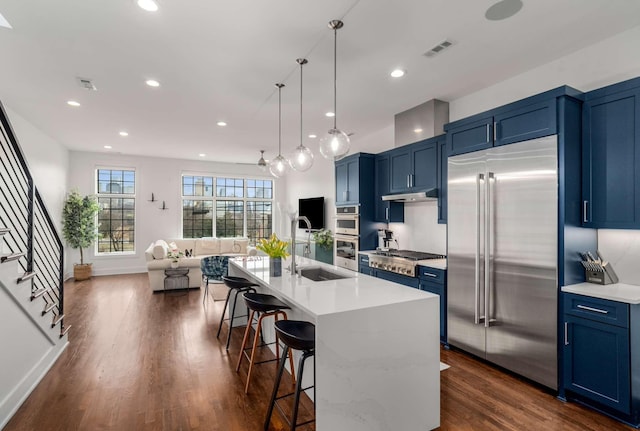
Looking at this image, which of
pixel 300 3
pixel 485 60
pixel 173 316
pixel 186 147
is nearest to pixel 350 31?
pixel 300 3

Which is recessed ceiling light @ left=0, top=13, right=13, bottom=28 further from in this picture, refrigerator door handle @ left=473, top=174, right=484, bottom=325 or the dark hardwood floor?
refrigerator door handle @ left=473, top=174, right=484, bottom=325

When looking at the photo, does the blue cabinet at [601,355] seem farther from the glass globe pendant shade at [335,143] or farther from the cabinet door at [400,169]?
the cabinet door at [400,169]

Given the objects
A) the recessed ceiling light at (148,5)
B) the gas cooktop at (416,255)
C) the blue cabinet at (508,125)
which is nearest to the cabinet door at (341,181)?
the gas cooktop at (416,255)

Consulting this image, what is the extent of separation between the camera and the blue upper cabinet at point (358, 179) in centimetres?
539

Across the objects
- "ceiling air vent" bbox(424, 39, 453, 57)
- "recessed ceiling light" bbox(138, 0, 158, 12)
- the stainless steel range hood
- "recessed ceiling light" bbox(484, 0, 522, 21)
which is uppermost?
"recessed ceiling light" bbox(138, 0, 158, 12)

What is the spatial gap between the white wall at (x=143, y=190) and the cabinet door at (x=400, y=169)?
588 centimetres

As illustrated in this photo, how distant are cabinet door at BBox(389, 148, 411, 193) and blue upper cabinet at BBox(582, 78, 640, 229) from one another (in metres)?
2.08

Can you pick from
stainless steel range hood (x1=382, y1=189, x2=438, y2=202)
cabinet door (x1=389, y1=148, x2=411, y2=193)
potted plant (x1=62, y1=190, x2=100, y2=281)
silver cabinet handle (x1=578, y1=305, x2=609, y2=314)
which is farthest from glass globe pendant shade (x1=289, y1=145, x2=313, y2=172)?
potted plant (x1=62, y1=190, x2=100, y2=281)

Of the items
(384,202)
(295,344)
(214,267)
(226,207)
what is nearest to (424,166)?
(384,202)

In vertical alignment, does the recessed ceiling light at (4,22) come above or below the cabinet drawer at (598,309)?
above

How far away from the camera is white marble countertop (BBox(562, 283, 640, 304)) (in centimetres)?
233

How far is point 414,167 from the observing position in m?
4.48

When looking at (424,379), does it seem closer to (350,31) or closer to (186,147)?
(350,31)

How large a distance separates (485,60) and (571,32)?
0.66 m
